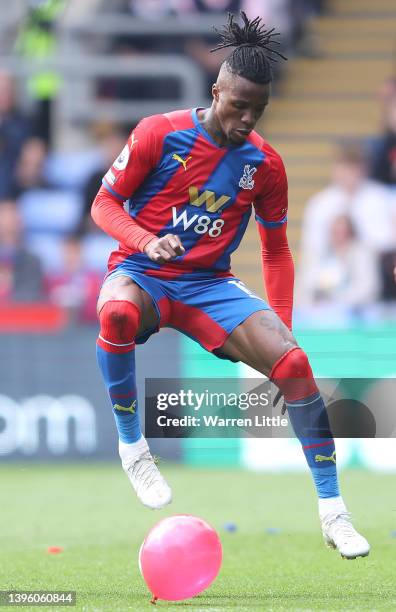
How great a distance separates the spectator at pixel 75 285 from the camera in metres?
14.0

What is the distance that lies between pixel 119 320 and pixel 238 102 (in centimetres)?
123

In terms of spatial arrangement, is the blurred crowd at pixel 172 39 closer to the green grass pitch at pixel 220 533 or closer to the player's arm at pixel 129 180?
the green grass pitch at pixel 220 533

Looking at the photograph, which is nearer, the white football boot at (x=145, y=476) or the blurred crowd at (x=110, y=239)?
the white football boot at (x=145, y=476)

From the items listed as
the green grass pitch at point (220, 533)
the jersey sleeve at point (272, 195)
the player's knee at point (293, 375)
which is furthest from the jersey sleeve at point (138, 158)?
the green grass pitch at point (220, 533)

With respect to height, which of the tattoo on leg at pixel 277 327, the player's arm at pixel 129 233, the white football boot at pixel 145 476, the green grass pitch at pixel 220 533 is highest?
the player's arm at pixel 129 233

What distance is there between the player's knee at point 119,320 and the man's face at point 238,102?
1006 millimetres

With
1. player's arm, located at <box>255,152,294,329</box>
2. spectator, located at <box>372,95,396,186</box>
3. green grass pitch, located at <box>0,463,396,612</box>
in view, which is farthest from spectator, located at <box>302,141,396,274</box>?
player's arm, located at <box>255,152,294,329</box>

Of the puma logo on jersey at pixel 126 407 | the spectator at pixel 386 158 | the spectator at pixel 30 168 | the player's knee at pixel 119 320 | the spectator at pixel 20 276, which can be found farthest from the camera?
the spectator at pixel 30 168

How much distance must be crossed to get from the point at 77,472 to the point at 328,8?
27.7 feet

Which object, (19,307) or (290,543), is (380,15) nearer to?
(19,307)

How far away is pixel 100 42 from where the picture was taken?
17328 mm

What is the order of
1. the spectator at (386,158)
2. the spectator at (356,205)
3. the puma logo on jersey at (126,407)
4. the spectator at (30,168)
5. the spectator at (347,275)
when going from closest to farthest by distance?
the puma logo on jersey at (126,407)
the spectator at (347,275)
the spectator at (356,205)
the spectator at (386,158)
the spectator at (30,168)

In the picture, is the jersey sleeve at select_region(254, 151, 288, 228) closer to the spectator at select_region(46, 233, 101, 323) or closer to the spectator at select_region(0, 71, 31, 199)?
the spectator at select_region(46, 233, 101, 323)

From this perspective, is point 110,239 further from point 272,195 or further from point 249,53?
point 249,53
